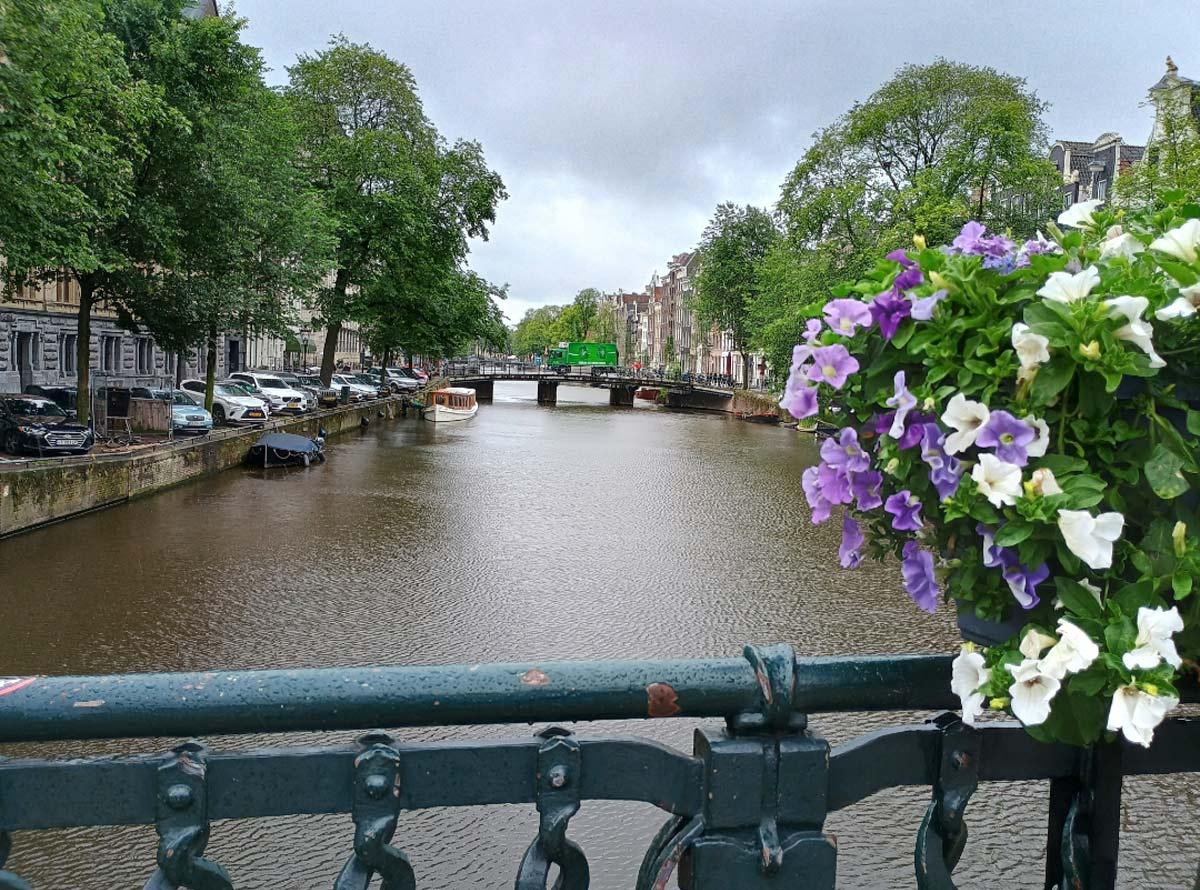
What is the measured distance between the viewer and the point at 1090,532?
5.09 feet

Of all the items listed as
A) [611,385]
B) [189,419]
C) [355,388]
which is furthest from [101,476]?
[611,385]

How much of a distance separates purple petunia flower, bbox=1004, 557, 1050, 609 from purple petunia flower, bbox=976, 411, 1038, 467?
6.6 inches

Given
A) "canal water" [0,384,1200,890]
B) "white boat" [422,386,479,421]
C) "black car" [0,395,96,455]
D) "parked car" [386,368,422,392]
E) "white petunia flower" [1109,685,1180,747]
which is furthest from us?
"parked car" [386,368,422,392]

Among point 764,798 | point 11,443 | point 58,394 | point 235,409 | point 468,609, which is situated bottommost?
point 468,609

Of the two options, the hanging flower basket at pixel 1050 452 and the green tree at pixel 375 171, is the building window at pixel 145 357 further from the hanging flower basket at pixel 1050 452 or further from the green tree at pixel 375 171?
the hanging flower basket at pixel 1050 452

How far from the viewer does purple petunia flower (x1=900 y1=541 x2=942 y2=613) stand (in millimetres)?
1859

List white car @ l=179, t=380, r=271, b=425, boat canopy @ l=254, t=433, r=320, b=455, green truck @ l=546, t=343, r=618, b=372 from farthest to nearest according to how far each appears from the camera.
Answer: green truck @ l=546, t=343, r=618, b=372 → white car @ l=179, t=380, r=271, b=425 → boat canopy @ l=254, t=433, r=320, b=455

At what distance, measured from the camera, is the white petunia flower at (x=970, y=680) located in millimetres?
1603

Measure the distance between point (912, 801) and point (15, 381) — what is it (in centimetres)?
3720

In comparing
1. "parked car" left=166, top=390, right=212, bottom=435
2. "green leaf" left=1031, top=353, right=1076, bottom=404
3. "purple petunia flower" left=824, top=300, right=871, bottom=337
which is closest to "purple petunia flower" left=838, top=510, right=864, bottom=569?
"purple petunia flower" left=824, top=300, right=871, bottom=337

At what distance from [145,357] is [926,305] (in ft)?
166

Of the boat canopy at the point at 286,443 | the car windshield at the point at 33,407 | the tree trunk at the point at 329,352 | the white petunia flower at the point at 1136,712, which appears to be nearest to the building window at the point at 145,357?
the tree trunk at the point at 329,352

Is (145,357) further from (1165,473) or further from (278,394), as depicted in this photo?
(1165,473)

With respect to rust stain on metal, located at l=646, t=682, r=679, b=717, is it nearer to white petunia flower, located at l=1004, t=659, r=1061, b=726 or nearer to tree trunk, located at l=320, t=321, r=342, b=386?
white petunia flower, located at l=1004, t=659, r=1061, b=726
